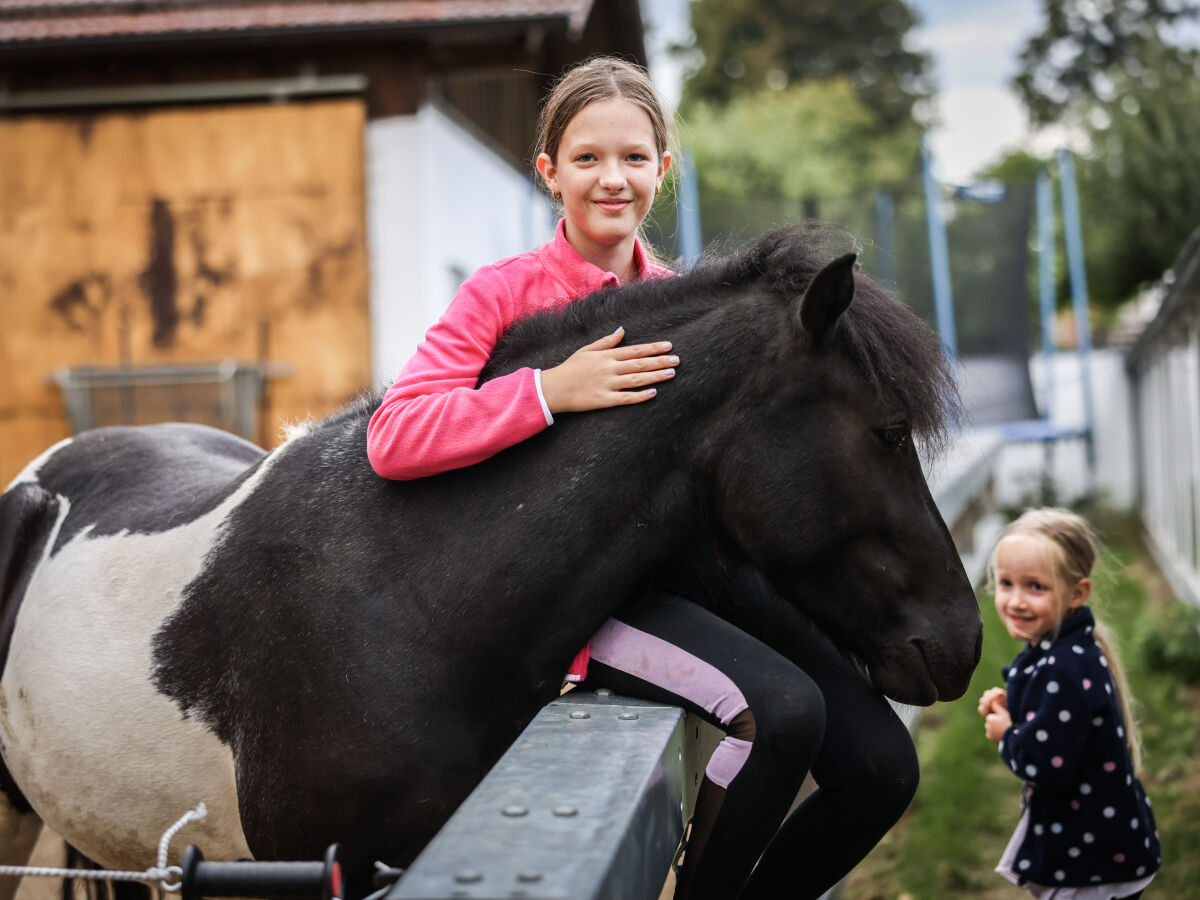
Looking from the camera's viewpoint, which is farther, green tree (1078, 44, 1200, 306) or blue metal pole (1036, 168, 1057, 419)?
green tree (1078, 44, 1200, 306)

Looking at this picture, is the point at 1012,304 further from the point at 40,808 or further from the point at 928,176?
the point at 40,808

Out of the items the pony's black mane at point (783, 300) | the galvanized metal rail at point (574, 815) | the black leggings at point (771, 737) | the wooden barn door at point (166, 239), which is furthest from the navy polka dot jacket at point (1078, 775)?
the wooden barn door at point (166, 239)

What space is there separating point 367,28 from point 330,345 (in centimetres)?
252

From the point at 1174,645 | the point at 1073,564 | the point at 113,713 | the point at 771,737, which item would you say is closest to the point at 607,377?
the point at 771,737

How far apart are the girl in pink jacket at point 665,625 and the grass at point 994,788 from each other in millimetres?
1370

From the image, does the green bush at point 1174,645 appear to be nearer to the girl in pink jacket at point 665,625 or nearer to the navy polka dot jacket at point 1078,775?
the navy polka dot jacket at point 1078,775

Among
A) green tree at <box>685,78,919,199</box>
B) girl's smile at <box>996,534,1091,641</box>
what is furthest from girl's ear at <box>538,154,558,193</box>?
green tree at <box>685,78,919,199</box>

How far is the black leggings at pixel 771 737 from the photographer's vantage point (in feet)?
5.94

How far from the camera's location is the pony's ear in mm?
1871

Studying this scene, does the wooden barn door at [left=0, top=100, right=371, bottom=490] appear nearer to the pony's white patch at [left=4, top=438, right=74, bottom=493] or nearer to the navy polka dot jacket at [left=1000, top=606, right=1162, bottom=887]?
the pony's white patch at [left=4, top=438, right=74, bottom=493]

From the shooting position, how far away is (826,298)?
1.91 metres

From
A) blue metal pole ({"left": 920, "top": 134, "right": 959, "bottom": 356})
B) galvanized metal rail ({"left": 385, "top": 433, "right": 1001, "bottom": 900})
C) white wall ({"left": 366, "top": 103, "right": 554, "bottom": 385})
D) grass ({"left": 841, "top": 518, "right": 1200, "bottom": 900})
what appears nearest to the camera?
galvanized metal rail ({"left": 385, "top": 433, "right": 1001, "bottom": 900})

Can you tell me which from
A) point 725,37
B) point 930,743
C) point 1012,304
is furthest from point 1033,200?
point 725,37

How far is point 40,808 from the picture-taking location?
2662mm
